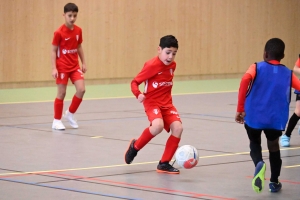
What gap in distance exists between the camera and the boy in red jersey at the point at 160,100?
7.18 m

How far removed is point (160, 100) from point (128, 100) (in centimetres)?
727

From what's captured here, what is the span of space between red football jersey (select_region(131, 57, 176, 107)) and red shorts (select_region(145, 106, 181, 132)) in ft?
0.18

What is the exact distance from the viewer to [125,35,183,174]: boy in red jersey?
7.18m

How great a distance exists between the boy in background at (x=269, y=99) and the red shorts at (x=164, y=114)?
126 cm

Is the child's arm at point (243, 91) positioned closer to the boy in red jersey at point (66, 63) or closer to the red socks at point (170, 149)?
the red socks at point (170, 149)

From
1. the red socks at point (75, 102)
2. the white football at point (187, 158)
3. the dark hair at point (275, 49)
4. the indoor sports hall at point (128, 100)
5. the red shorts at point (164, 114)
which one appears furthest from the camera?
the red socks at point (75, 102)

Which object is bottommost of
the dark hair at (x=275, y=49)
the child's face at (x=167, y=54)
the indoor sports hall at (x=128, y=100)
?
the indoor sports hall at (x=128, y=100)

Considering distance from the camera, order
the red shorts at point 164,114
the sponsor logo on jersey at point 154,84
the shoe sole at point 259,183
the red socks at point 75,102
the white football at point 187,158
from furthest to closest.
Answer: the red socks at point 75,102 < the sponsor logo on jersey at point 154,84 < the red shorts at point 164,114 < the white football at point 187,158 < the shoe sole at point 259,183

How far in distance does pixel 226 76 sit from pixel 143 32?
12.1 ft

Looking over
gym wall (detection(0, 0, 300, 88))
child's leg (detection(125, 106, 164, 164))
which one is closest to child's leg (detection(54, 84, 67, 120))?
child's leg (detection(125, 106, 164, 164))

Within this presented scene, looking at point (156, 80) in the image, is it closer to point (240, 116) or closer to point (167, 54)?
point (167, 54)

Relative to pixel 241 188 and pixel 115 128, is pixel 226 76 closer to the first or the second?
pixel 115 128

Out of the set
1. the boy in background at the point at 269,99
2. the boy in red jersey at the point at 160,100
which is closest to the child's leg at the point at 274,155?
the boy in background at the point at 269,99

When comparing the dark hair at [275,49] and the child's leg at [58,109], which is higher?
the dark hair at [275,49]
